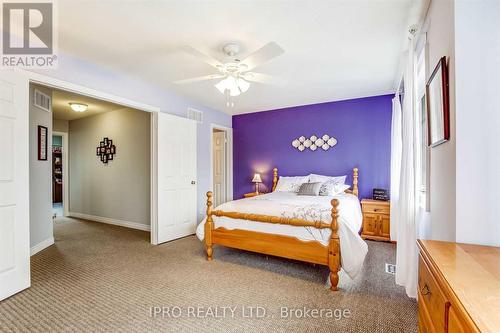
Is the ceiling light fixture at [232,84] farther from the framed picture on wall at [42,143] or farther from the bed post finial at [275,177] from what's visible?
the framed picture on wall at [42,143]

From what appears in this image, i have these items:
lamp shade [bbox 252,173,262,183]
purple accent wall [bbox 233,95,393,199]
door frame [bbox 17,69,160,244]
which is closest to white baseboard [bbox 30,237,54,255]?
door frame [bbox 17,69,160,244]

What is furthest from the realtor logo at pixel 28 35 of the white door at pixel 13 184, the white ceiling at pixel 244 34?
the white door at pixel 13 184

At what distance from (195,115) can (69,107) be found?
2685mm

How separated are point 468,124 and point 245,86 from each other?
1961 millimetres

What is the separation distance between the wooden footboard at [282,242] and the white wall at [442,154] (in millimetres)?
793

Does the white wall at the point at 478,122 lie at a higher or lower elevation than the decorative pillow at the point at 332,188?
higher

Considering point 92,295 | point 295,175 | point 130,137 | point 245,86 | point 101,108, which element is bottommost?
point 92,295

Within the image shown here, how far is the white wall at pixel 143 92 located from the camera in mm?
2803

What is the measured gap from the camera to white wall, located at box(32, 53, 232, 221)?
2803 mm

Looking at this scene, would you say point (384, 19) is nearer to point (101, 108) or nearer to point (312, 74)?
point (312, 74)

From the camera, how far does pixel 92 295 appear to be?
7.47ft

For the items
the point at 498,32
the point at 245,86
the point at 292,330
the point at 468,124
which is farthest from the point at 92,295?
the point at 498,32

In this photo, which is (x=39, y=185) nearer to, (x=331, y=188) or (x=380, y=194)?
(x=331, y=188)

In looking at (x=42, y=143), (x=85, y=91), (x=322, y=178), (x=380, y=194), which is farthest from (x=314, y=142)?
(x=42, y=143)
